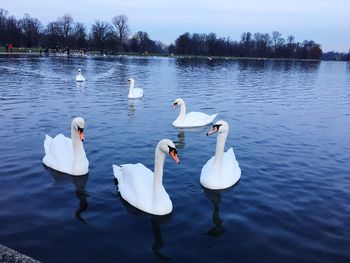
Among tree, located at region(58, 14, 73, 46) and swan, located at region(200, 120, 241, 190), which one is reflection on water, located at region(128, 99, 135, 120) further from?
tree, located at region(58, 14, 73, 46)

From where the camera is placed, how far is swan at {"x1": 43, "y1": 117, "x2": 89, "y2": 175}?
8466 mm

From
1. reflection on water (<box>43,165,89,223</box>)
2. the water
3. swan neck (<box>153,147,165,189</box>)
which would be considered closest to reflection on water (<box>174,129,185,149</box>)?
the water

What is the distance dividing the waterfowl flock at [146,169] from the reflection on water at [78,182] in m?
0.10

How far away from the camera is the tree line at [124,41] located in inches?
3917

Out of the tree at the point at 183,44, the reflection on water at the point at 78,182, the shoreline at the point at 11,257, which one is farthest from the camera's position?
the tree at the point at 183,44

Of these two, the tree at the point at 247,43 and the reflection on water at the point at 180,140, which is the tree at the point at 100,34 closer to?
the tree at the point at 247,43

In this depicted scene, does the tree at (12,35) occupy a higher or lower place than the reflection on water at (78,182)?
higher

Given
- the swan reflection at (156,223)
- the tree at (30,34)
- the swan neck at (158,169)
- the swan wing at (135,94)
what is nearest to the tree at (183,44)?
the tree at (30,34)

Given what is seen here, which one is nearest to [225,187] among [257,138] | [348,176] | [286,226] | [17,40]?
[286,226]

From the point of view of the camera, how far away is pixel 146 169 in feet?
25.6

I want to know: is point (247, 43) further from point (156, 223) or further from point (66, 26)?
point (156, 223)

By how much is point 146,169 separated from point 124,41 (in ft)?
416

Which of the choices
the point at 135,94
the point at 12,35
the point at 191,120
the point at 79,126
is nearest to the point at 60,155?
the point at 79,126

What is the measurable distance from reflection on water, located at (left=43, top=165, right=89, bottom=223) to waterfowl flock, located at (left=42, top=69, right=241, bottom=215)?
100mm
